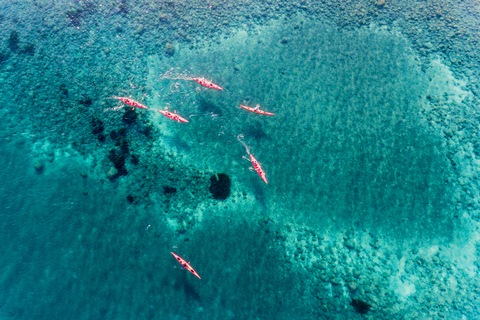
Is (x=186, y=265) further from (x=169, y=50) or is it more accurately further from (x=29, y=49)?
(x=29, y=49)

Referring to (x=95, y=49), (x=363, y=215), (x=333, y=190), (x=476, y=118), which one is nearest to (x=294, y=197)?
(x=333, y=190)

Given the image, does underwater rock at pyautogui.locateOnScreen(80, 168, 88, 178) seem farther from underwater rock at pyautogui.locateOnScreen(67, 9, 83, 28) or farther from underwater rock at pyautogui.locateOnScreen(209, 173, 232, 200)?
underwater rock at pyautogui.locateOnScreen(67, 9, 83, 28)

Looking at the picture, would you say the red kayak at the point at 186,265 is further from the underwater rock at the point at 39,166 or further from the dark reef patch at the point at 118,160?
the underwater rock at the point at 39,166

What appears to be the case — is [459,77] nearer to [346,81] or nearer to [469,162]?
[469,162]

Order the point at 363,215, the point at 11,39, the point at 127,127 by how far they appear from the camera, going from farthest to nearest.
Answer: the point at 11,39, the point at 127,127, the point at 363,215

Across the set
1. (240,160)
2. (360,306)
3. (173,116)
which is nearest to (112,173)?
(173,116)
